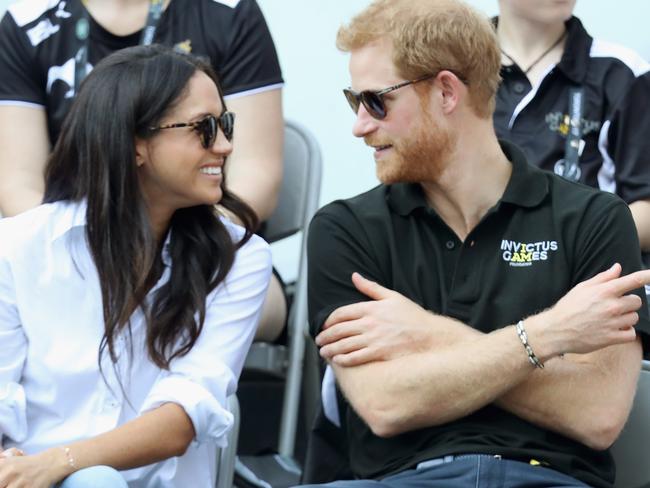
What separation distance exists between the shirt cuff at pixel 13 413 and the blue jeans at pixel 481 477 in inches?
27.8

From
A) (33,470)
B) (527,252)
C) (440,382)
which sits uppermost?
(527,252)

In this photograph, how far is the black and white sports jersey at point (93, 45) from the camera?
4047 millimetres

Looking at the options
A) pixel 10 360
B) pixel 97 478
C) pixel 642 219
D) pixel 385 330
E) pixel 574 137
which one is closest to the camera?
pixel 97 478

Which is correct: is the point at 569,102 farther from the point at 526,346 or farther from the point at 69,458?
the point at 69,458

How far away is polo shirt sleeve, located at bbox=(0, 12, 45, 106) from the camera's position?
4035 mm

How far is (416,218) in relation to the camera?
3055mm

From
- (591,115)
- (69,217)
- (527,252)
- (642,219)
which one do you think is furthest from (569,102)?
(69,217)

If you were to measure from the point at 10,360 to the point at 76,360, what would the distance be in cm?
15

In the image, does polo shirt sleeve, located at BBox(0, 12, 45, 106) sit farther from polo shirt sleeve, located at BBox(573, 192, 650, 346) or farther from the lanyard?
polo shirt sleeve, located at BBox(573, 192, 650, 346)

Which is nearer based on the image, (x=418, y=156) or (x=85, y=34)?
(x=418, y=156)

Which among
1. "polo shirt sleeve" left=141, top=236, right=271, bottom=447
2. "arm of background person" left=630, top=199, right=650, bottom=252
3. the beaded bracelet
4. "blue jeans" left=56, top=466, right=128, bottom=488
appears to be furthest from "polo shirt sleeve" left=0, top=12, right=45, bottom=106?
"arm of background person" left=630, top=199, right=650, bottom=252

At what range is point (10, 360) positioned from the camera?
3.01m

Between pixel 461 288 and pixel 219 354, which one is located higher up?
pixel 461 288

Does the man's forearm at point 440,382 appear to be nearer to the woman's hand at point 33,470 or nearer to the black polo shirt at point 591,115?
the woman's hand at point 33,470
